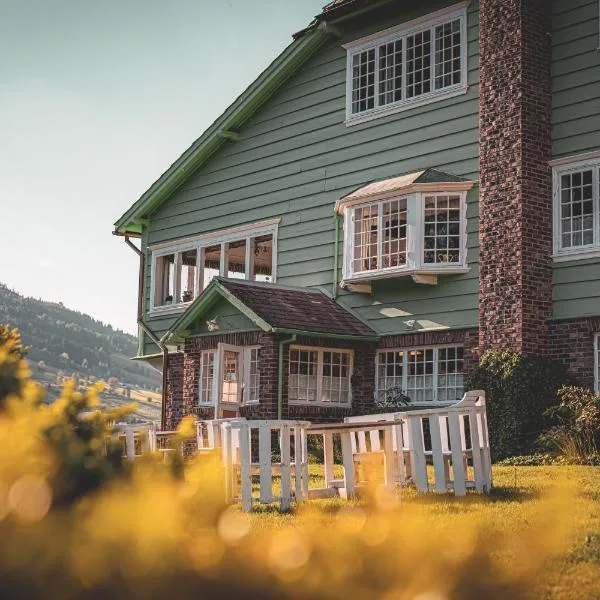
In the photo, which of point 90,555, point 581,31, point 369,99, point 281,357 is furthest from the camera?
point 369,99

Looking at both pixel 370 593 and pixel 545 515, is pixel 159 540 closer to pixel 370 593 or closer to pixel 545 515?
pixel 370 593

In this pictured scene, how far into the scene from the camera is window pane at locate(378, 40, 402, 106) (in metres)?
21.0

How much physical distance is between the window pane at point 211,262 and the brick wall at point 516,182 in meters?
8.52

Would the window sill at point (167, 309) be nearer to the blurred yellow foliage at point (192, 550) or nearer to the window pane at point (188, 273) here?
the window pane at point (188, 273)

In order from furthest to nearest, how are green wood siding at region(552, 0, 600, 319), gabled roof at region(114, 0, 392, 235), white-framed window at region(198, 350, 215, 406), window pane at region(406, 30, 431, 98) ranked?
gabled roof at region(114, 0, 392, 235) < white-framed window at region(198, 350, 215, 406) < window pane at region(406, 30, 431, 98) < green wood siding at region(552, 0, 600, 319)

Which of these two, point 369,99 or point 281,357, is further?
point 369,99

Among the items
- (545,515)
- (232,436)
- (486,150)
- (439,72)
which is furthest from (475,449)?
(439,72)

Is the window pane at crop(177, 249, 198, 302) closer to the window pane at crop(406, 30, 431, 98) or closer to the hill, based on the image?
the window pane at crop(406, 30, 431, 98)

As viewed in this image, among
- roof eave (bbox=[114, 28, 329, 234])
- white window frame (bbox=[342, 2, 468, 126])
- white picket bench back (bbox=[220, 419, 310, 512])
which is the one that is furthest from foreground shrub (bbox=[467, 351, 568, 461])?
roof eave (bbox=[114, 28, 329, 234])

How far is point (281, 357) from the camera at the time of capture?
19906 millimetres

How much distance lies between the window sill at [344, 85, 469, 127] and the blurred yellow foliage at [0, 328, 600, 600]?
674 inches

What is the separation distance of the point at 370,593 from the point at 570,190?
16037 millimetres

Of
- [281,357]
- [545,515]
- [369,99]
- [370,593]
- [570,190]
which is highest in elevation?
[369,99]

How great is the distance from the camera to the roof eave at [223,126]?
905 inches
